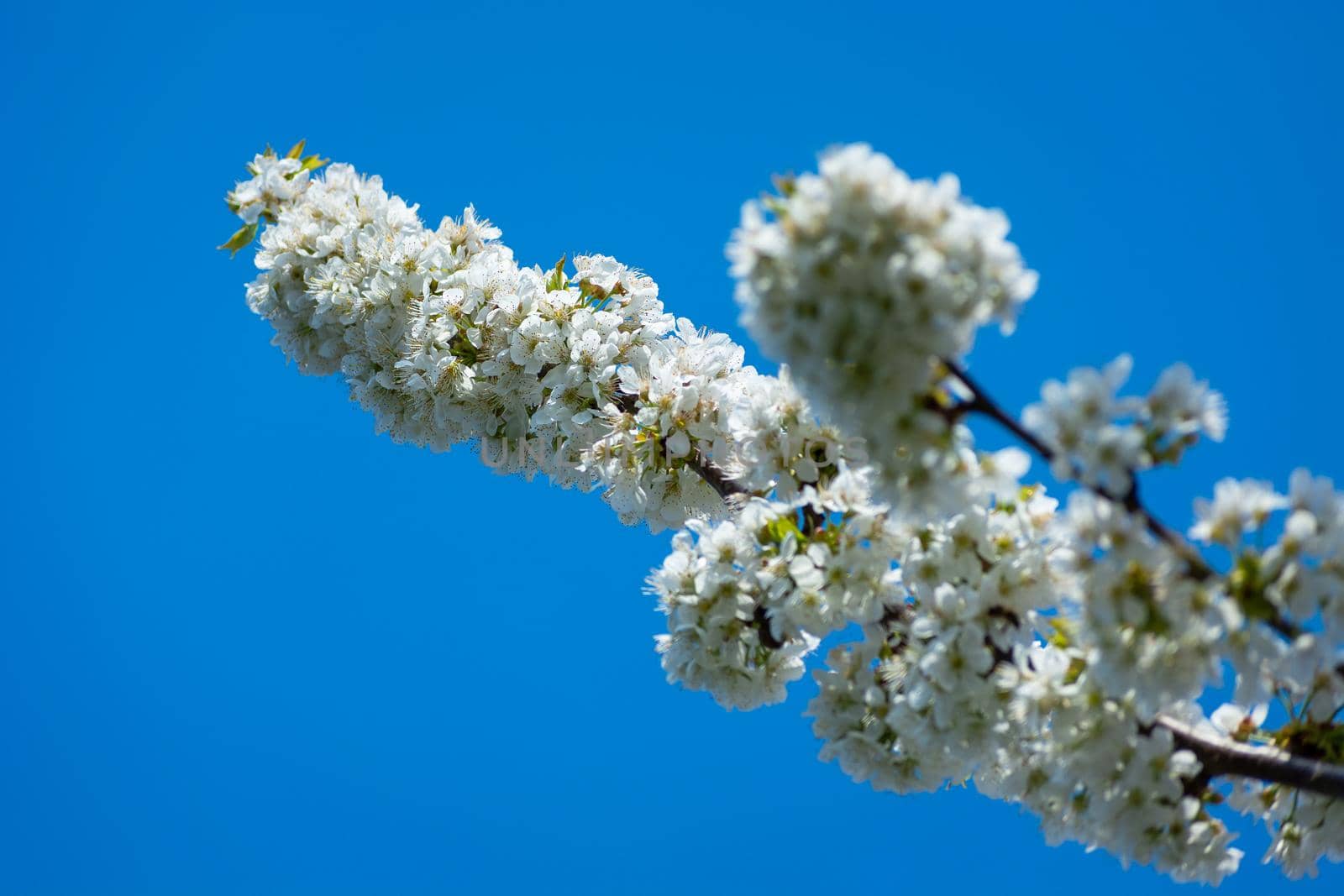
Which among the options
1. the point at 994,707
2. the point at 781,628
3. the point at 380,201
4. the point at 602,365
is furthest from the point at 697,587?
the point at 380,201

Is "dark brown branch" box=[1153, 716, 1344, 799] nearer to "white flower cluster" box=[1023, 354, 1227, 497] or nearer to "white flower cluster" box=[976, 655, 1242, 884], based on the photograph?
"white flower cluster" box=[976, 655, 1242, 884]

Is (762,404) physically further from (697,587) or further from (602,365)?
(602,365)

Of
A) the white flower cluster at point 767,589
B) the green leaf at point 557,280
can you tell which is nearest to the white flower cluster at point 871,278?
the white flower cluster at point 767,589

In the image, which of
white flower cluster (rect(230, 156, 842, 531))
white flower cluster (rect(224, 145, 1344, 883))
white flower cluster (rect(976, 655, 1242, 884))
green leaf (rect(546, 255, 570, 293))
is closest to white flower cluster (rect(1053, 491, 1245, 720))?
white flower cluster (rect(224, 145, 1344, 883))

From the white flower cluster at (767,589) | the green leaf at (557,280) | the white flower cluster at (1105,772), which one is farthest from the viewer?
the green leaf at (557,280)

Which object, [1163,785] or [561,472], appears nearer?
[1163,785]

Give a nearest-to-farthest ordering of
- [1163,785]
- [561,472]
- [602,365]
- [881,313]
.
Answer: [881,313], [1163,785], [602,365], [561,472]

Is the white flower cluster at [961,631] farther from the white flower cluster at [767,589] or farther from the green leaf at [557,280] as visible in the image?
the green leaf at [557,280]
